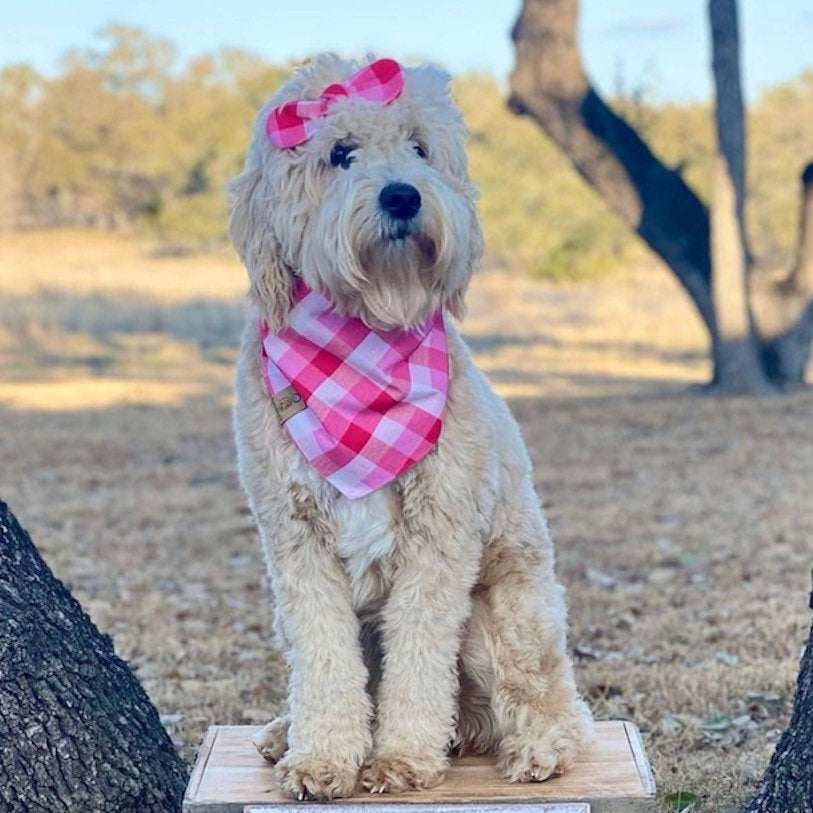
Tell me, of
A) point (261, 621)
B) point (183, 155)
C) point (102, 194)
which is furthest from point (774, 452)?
point (102, 194)

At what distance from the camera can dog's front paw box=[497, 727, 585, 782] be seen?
3.27 m

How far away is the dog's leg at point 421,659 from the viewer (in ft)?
10.4

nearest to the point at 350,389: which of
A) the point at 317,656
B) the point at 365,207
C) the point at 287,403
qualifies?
the point at 287,403

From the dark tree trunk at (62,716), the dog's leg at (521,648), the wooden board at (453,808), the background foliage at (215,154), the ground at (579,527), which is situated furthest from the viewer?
the background foliage at (215,154)

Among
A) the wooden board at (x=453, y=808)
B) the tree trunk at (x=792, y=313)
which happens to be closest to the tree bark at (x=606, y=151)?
the tree trunk at (x=792, y=313)

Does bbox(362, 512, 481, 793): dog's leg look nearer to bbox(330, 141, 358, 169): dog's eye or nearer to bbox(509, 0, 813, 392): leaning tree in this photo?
bbox(330, 141, 358, 169): dog's eye

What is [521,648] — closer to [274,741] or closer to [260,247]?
[274,741]

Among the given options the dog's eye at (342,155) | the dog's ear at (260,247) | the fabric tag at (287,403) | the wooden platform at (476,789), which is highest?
the dog's eye at (342,155)

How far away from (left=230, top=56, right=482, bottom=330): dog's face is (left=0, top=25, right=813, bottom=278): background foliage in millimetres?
10482

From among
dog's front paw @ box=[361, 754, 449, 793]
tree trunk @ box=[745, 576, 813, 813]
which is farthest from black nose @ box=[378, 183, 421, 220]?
tree trunk @ box=[745, 576, 813, 813]

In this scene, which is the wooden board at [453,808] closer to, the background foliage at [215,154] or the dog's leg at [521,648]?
the dog's leg at [521,648]

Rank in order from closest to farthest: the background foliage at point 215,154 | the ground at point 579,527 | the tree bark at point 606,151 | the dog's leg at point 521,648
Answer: the dog's leg at point 521,648
the ground at point 579,527
the tree bark at point 606,151
the background foliage at point 215,154

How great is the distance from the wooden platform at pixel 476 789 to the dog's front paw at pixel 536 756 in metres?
0.02

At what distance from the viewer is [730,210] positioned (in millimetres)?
12969
